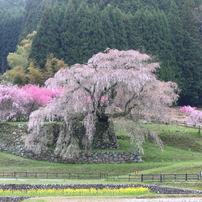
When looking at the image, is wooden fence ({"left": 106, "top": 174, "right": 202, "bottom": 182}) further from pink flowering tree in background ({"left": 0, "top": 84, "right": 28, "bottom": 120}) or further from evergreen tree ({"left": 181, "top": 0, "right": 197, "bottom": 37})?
evergreen tree ({"left": 181, "top": 0, "right": 197, "bottom": 37})

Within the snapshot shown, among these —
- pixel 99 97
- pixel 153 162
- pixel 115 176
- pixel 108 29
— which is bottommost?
pixel 115 176

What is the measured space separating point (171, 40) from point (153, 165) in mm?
36756

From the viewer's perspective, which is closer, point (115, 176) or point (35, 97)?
point (115, 176)

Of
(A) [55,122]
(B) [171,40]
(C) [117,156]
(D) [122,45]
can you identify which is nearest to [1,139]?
(A) [55,122]

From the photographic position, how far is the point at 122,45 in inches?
2062

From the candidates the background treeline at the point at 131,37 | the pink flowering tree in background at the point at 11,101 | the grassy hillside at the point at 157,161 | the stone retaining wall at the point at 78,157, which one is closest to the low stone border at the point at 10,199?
the grassy hillside at the point at 157,161

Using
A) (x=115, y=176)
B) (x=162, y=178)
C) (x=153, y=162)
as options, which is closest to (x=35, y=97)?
(x=153, y=162)

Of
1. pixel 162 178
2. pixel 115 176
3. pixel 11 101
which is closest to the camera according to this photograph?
pixel 162 178

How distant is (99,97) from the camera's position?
1058 inches

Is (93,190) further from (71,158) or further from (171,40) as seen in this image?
(171,40)

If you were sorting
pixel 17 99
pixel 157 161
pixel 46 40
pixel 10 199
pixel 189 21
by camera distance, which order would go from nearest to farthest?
pixel 10 199 < pixel 157 161 < pixel 17 99 < pixel 46 40 < pixel 189 21

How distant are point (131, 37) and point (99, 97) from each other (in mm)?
29535

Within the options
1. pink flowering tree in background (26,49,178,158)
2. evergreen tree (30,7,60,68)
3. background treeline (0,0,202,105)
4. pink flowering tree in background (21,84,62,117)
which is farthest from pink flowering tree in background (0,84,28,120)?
evergreen tree (30,7,60,68)

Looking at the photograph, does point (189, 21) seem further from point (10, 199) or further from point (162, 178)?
point (10, 199)
